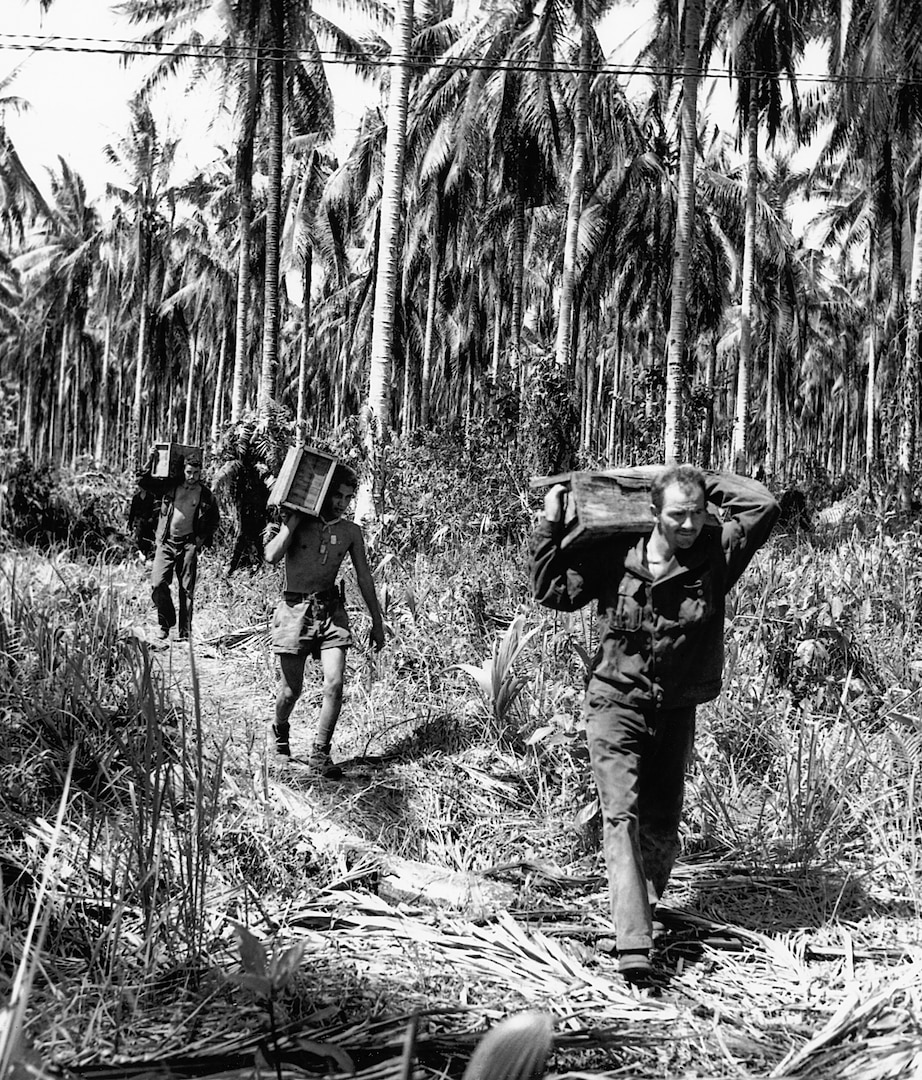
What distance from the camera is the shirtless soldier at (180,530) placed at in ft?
25.6

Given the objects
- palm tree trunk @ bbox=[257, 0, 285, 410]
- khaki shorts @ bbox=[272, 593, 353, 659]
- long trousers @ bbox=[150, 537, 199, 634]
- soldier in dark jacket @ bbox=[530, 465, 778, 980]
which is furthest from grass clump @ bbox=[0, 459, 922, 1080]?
palm tree trunk @ bbox=[257, 0, 285, 410]

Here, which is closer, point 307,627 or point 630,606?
point 630,606

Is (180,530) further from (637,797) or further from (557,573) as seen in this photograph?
(637,797)

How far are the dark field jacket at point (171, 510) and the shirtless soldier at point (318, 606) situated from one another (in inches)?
125

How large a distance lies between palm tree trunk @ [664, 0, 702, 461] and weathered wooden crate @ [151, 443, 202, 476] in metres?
8.84

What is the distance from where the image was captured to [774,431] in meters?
46.0

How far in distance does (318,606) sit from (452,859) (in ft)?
4.85

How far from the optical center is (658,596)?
340 centimetres

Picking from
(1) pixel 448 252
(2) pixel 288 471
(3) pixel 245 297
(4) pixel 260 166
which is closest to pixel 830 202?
(1) pixel 448 252

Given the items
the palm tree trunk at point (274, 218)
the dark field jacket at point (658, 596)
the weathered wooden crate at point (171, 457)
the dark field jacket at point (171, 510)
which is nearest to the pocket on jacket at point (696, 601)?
the dark field jacket at point (658, 596)

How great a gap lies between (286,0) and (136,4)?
14.1ft

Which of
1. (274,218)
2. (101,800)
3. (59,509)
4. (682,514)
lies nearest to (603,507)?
(682,514)

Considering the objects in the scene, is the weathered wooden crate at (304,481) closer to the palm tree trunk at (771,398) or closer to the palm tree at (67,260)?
the palm tree trunk at (771,398)

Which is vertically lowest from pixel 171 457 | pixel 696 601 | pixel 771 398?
pixel 696 601
